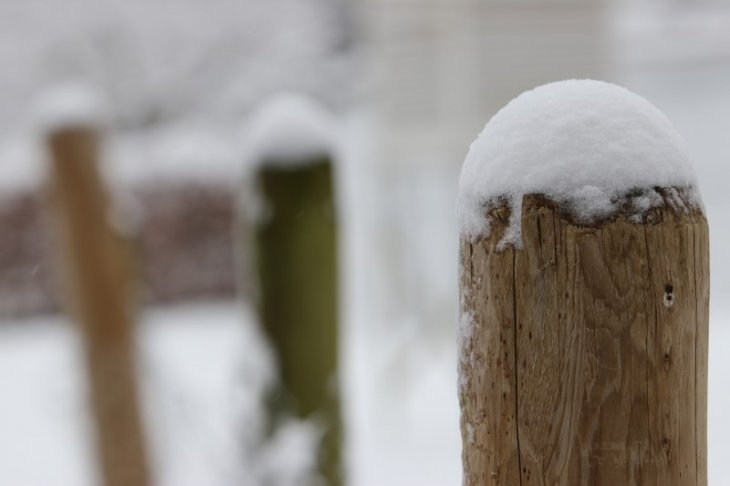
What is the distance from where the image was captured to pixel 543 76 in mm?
7043

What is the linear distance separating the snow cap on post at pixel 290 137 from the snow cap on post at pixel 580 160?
1.25 m

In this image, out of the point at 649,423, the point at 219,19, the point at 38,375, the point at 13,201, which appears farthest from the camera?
the point at 219,19

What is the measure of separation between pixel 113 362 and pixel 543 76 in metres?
5.12

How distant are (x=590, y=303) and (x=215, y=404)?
18.2ft

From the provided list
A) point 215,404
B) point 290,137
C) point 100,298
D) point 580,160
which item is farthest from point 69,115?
point 215,404

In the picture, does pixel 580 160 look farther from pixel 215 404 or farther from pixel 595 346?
pixel 215 404

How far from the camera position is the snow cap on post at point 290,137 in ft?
8.10

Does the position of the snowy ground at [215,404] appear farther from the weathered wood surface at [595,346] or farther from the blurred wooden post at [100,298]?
the weathered wood surface at [595,346]

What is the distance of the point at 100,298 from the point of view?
278 centimetres

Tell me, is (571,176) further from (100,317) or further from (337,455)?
(100,317)

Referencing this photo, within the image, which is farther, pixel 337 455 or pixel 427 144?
pixel 427 144

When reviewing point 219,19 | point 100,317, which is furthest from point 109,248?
point 219,19

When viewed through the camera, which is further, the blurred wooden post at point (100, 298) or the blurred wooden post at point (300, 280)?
the blurred wooden post at point (100, 298)

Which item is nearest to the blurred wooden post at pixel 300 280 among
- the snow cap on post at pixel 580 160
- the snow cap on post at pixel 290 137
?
the snow cap on post at pixel 290 137
